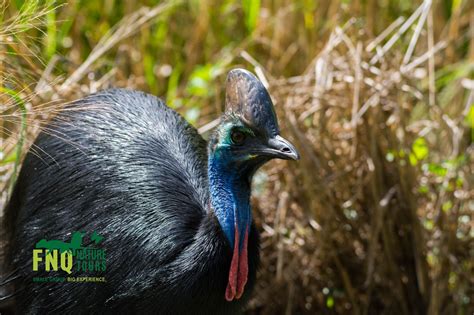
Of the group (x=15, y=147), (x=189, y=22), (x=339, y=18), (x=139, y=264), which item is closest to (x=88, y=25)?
(x=189, y=22)

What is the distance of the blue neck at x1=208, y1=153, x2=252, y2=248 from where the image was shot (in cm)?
287

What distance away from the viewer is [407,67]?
4094 mm

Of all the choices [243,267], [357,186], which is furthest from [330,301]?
[243,267]

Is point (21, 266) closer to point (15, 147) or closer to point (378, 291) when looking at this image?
point (15, 147)

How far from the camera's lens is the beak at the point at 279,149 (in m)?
2.71

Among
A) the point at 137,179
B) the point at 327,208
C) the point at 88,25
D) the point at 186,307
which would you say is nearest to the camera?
the point at 186,307

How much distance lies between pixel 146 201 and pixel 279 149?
1.74ft

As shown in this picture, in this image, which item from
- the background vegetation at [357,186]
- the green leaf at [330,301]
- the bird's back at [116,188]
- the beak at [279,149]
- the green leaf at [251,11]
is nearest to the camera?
the beak at [279,149]

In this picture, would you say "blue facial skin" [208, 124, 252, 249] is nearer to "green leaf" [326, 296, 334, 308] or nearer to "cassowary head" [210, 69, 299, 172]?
"cassowary head" [210, 69, 299, 172]

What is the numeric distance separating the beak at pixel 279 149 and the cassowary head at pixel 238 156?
0.02 metres

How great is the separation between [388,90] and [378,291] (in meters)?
0.84

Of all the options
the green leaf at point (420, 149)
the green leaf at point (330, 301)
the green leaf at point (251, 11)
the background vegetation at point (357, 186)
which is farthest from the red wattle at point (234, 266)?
the green leaf at point (251, 11)
